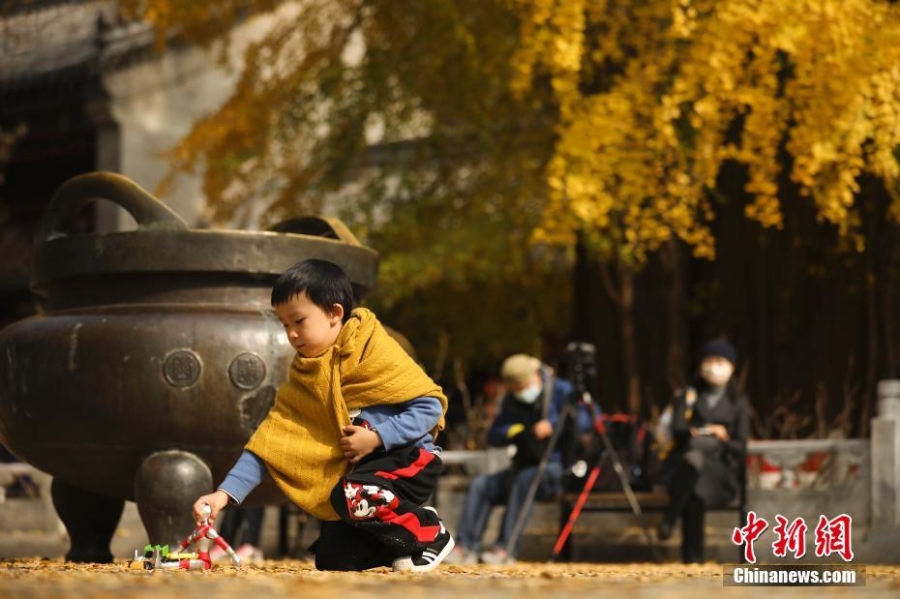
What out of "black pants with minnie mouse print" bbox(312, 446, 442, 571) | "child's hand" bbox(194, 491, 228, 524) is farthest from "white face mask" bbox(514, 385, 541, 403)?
"child's hand" bbox(194, 491, 228, 524)

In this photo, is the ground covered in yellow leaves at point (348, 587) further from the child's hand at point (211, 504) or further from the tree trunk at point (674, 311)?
the tree trunk at point (674, 311)

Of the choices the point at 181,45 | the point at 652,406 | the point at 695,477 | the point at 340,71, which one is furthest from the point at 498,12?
the point at 181,45

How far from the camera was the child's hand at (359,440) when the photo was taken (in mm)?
4980

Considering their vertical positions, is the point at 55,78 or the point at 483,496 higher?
the point at 55,78

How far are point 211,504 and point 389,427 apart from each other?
61 centimetres

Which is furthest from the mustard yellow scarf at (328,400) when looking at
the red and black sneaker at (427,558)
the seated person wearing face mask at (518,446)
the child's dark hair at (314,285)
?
the seated person wearing face mask at (518,446)

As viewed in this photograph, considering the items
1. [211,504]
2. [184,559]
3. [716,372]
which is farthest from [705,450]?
[211,504]

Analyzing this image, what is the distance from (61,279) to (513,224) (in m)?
7.37

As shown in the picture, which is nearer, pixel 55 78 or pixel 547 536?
pixel 547 536

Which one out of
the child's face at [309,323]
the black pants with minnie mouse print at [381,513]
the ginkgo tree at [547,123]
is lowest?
the black pants with minnie mouse print at [381,513]

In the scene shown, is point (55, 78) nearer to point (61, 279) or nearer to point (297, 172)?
point (297, 172)

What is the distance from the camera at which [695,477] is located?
9477mm

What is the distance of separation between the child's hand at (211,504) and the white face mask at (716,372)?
5.33 metres

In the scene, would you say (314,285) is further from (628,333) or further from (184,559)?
(628,333)
